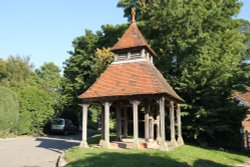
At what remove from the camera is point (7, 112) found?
102 ft

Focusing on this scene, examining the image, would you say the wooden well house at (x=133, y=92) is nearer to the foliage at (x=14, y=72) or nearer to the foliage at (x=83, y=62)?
the foliage at (x=83, y=62)

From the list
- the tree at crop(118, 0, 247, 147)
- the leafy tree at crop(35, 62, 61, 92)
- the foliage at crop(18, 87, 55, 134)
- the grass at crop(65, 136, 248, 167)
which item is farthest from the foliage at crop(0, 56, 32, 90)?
the leafy tree at crop(35, 62, 61, 92)

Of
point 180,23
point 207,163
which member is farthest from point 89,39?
point 207,163

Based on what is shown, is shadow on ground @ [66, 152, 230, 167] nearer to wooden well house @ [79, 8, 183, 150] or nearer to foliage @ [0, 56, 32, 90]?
wooden well house @ [79, 8, 183, 150]

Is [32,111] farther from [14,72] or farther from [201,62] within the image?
[201,62]

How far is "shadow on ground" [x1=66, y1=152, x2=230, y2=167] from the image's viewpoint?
487 inches

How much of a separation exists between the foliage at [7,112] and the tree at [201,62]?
51.5ft

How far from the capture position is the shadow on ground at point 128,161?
1237 centimetres

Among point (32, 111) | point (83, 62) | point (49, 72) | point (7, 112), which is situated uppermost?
point (49, 72)

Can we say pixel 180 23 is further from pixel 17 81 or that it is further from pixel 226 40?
pixel 17 81

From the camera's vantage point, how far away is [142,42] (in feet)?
65.9

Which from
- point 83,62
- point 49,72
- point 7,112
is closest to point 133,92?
point 7,112

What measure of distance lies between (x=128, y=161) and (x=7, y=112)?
2172 centimetres

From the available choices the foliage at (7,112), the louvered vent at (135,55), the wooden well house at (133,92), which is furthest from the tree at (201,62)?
the foliage at (7,112)
